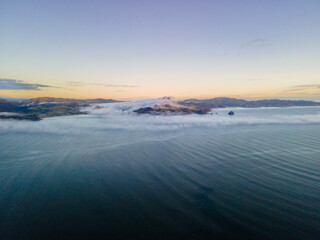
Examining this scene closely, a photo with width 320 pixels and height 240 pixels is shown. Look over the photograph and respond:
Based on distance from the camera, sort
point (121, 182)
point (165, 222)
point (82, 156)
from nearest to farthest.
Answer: point (165, 222), point (121, 182), point (82, 156)

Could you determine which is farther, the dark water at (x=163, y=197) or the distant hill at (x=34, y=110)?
the distant hill at (x=34, y=110)

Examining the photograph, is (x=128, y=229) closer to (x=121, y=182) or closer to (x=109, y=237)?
(x=109, y=237)

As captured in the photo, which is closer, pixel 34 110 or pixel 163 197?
pixel 163 197

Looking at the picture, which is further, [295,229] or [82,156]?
[82,156]

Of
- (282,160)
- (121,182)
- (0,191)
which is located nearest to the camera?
(0,191)

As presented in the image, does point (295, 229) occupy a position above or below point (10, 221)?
above

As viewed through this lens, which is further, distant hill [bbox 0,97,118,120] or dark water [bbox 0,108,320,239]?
distant hill [bbox 0,97,118,120]

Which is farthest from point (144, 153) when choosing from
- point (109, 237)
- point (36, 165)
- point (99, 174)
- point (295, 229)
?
point (295, 229)

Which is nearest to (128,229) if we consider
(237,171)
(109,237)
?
(109,237)

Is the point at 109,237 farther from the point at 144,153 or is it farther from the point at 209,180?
the point at 144,153
